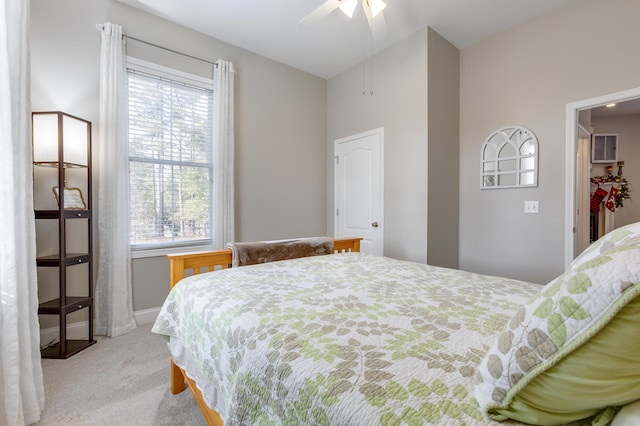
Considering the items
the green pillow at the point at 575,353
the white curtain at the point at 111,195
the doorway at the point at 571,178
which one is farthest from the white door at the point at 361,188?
the green pillow at the point at 575,353

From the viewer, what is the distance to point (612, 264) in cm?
49

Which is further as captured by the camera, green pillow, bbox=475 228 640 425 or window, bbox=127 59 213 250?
window, bbox=127 59 213 250

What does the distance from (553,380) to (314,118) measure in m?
4.01

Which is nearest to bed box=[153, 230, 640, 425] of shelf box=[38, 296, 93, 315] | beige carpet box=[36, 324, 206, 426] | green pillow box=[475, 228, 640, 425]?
green pillow box=[475, 228, 640, 425]

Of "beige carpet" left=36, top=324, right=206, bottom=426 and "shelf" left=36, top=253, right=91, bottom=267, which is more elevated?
"shelf" left=36, top=253, right=91, bottom=267

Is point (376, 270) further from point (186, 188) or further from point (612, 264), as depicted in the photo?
point (186, 188)

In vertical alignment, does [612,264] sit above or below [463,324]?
above

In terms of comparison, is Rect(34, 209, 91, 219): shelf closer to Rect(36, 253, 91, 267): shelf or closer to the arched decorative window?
Rect(36, 253, 91, 267): shelf

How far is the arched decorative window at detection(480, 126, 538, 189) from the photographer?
281cm

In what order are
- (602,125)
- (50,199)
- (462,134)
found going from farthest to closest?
(602,125) < (462,134) < (50,199)

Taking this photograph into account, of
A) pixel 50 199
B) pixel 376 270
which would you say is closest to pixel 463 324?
pixel 376 270

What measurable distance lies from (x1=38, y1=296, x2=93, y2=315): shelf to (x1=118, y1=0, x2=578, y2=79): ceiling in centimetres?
268

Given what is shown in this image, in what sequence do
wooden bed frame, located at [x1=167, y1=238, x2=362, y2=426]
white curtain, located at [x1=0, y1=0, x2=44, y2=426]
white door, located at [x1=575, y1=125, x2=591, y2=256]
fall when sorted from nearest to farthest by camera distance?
1. white curtain, located at [x1=0, y1=0, x2=44, y2=426]
2. wooden bed frame, located at [x1=167, y1=238, x2=362, y2=426]
3. white door, located at [x1=575, y1=125, x2=591, y2=256]

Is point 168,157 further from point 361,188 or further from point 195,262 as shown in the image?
point 361,188
